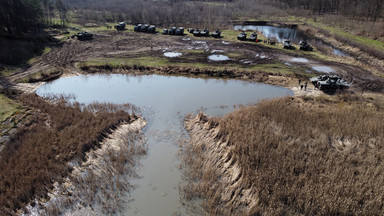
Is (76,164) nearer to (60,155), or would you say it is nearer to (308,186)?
(60,155)

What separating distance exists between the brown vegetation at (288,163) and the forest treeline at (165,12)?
38984 mm

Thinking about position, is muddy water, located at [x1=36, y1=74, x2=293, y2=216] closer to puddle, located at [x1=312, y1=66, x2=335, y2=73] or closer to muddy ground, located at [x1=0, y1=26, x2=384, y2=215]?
muddy ground, located at [x1=0, y1=26, x2=384, y2=215]

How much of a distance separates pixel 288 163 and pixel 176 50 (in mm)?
30198

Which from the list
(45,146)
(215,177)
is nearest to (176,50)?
(45,146)

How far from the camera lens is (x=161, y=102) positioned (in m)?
22.0

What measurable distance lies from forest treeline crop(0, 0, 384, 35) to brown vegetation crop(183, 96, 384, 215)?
38984 millimetres

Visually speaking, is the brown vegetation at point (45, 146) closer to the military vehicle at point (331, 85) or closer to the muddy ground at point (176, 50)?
the muddy ground at point (176, 50)

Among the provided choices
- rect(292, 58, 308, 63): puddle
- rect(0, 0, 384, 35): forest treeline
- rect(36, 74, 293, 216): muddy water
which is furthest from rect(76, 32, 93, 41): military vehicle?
rect(292, 58, 308, 63): puddle

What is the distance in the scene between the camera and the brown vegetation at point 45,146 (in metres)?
11.0

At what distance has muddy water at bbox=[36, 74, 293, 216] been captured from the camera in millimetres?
11570

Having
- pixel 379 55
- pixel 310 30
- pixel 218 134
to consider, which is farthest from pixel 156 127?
pixel 310 30

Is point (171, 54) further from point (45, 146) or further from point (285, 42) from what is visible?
Answer: point (45, 146)

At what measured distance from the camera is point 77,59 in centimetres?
3375

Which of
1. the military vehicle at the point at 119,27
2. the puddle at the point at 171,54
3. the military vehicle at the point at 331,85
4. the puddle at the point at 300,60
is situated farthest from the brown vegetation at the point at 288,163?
the military vehicle at the point at 119,27
